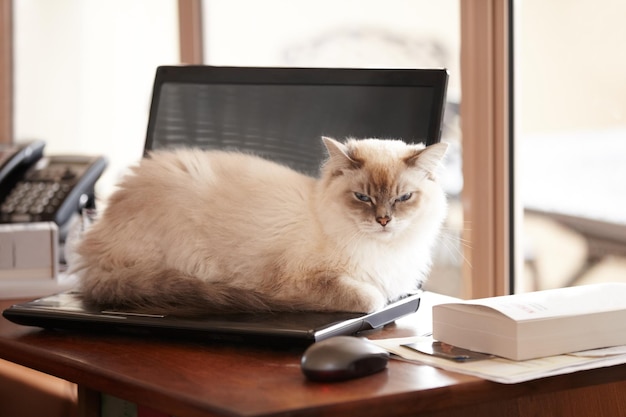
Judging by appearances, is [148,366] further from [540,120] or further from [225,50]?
[225,50]

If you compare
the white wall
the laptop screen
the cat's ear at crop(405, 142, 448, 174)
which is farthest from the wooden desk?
the white wall

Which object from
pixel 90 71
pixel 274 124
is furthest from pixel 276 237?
pixel 90 71

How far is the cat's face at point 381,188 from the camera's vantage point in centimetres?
130

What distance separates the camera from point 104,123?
329cm

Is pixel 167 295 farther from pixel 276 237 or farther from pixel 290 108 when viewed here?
pixel 290 108

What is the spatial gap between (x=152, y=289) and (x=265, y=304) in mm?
199

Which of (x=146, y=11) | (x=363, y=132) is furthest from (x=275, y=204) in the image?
(x=146, y=11)

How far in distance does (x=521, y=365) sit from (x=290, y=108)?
811 millimetres

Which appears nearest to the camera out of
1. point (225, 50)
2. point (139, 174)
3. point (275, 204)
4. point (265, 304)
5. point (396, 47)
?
point (265, 304)

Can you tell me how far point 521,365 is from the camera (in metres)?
1.01

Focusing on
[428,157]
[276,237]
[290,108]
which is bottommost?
[276,237]

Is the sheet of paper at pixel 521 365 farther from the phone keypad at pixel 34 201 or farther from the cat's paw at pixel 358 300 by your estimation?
the phone keypad at pixel 34 201

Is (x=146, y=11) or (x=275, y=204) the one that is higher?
(x=146, y=11)

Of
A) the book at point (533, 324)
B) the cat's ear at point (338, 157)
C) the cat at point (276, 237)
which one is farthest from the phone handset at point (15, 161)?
the book at point (533, 324)
